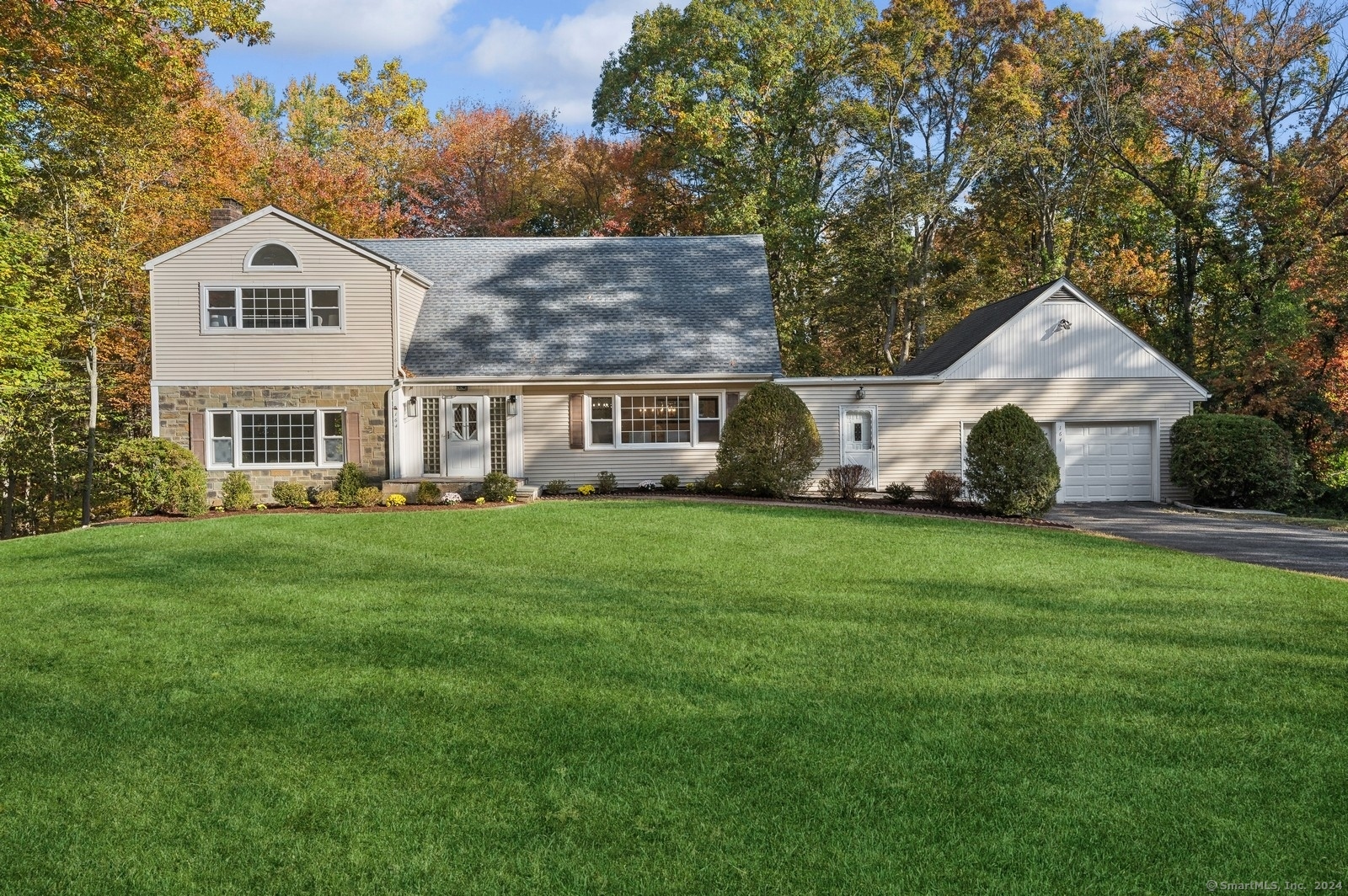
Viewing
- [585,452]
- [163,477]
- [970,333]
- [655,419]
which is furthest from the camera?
[970,333]

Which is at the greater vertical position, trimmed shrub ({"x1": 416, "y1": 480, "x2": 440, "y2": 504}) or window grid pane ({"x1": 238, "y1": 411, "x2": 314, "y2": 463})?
window grid pane ({"x1": 238, "y1": 411, "x2": 314, "y2": 463})

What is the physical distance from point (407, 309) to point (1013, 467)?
1318 cm

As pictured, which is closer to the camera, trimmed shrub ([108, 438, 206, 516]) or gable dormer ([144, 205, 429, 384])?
trimmed shrub ([108, 438, 206, 516])

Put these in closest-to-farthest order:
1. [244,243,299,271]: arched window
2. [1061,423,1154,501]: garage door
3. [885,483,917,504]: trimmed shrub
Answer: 1. [885,483,917,504]: trimmed shrub
2. [244,243,299,271]: arched window
3. [1061,423,1154,501]: garage door

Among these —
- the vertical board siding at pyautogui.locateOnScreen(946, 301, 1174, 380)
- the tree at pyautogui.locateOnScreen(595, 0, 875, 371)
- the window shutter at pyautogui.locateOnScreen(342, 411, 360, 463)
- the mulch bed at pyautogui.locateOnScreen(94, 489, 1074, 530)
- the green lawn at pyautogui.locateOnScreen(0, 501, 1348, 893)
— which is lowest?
the green lawn at pyautogui.locateOnScreen(0, 501, 1348, 893)

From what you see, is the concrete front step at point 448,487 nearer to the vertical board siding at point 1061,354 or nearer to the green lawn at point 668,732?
the green lawn at point 668,732

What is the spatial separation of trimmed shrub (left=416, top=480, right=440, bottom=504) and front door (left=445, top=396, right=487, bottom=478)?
1.79m

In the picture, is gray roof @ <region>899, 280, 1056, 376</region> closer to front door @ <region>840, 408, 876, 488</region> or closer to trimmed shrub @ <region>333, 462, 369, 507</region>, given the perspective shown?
front door @ <region>840, 408, 876, 488</region>

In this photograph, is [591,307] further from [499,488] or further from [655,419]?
[499,488]

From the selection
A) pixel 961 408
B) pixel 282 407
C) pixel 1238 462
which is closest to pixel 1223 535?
pixel 1238 462

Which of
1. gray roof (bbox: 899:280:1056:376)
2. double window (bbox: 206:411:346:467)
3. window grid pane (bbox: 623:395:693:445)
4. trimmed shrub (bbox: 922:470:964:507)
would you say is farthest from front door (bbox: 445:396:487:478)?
gray roof (bbox: 899:280:1056:376)

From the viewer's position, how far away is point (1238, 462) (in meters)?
19.1

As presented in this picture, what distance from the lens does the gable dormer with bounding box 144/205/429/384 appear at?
738 inches

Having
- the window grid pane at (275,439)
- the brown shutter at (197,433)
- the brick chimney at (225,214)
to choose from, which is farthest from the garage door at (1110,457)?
the brick chimney at (225,214)
